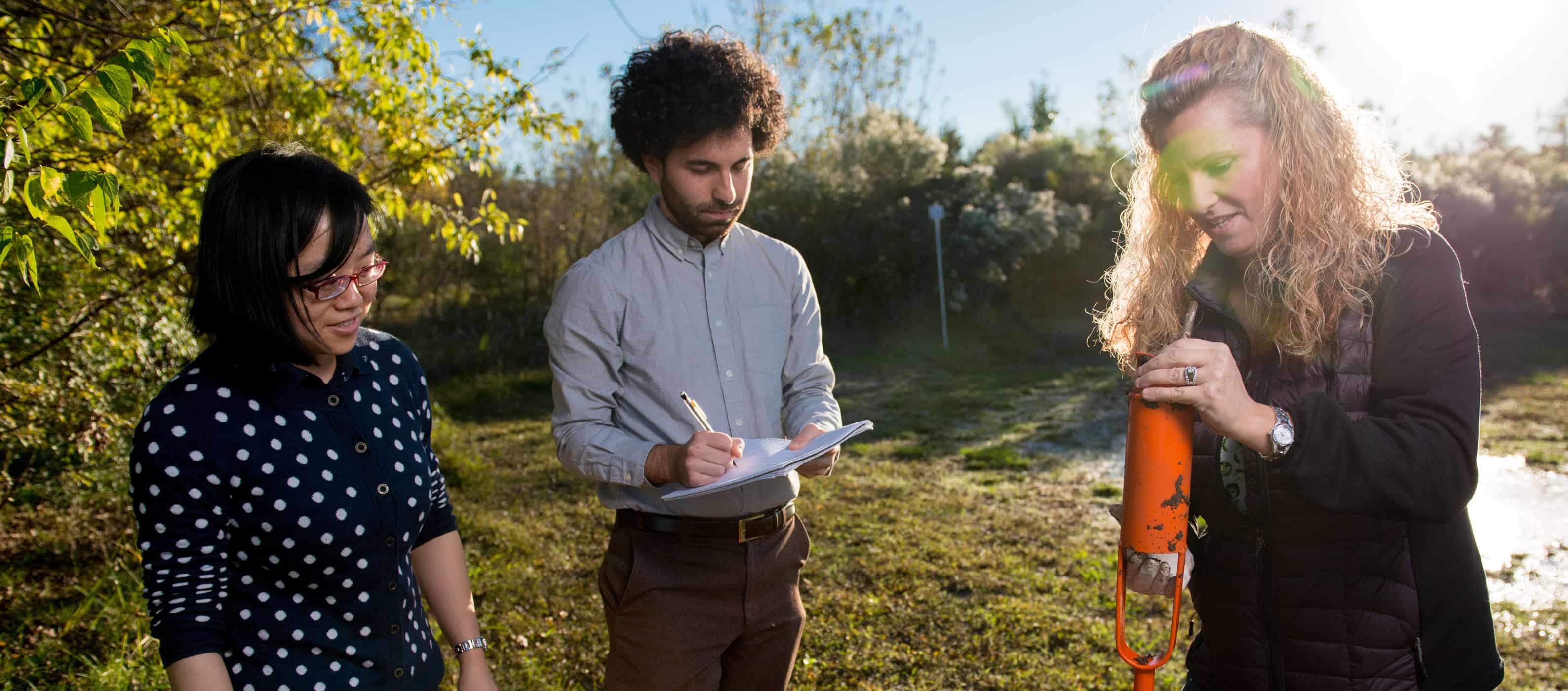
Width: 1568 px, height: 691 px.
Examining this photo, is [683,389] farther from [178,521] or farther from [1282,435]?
[1282,435]

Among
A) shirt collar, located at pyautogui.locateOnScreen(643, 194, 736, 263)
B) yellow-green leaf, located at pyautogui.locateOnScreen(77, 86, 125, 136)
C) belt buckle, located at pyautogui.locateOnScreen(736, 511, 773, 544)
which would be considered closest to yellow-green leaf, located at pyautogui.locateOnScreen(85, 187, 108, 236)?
yellow-green leaf, located at pyautogui.locateOnScreen(77, 86, 125, 136)

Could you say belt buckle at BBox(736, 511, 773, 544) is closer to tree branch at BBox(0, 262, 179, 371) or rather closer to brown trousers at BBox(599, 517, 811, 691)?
brown trousers at BBox(599, 517, 811, 691)

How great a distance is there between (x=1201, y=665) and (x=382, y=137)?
355 centimetres

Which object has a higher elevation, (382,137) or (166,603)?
(382,137)

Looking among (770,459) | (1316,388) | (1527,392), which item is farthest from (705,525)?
(1527,392)

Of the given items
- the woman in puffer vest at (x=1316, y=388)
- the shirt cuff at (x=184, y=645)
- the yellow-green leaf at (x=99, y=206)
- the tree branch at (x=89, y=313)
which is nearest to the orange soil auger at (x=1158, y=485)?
the woman in puffer vest at (x=1316, y=388)

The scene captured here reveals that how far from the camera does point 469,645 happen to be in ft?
5.69

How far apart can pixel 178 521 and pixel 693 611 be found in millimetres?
1009

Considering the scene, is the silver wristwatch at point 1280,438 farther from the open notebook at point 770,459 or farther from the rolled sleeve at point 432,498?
the rolled sleeve at point 432,498

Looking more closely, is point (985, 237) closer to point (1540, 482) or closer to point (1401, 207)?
point (1540, 482)

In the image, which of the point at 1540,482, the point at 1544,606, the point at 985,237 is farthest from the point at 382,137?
the point at 985,237

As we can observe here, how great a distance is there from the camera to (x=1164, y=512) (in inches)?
57.5

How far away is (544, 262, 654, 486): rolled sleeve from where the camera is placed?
1.93m

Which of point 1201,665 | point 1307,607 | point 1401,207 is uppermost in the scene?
point 1401,207
